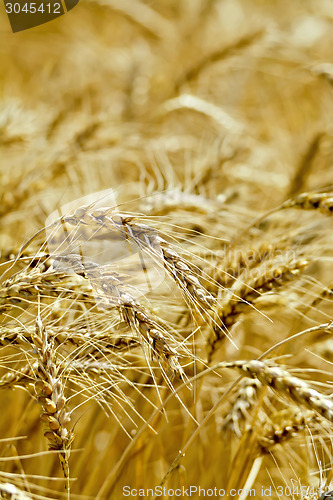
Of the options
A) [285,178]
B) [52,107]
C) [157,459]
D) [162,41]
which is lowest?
[157,459]

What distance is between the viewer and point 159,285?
1.96 feet

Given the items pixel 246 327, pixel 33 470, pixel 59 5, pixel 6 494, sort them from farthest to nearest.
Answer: pixel 59 5 < pixel 246 327 < pixel 33 470 < pixel 6 494

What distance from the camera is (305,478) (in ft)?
1.90

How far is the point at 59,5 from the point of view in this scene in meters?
1.18

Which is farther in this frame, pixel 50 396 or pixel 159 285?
pixel 159 285

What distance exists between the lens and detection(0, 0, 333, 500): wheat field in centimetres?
44

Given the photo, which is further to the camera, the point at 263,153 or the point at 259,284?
the point at 263,153

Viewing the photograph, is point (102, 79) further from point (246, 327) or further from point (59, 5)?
point (246, 327)

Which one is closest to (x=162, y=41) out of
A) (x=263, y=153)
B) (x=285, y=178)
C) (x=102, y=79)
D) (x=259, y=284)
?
(x=102, y=79)

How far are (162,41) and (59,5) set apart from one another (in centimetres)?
79

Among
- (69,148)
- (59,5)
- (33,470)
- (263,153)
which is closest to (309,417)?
(33,470)

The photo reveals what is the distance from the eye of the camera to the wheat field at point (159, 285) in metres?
0.44

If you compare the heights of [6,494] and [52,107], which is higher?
[52,107]

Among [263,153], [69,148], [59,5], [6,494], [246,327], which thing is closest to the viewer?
[6,494]
